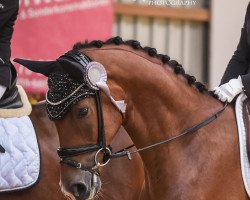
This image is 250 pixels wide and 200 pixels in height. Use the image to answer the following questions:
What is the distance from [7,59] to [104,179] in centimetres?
83

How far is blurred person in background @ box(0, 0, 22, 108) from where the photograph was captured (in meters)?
3.94

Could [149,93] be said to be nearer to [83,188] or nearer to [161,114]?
[161,114]

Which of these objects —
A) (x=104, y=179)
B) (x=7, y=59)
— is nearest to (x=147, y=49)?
(x=104, y=179)

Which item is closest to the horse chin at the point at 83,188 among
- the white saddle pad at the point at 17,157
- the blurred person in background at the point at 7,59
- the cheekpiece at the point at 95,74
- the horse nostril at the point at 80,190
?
the horse nostril at the point at 80,190

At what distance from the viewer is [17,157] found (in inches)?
156

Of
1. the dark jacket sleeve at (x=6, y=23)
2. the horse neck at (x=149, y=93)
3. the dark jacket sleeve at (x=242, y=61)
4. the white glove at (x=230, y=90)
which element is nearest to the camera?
the horse neck at (x=149, y=93)

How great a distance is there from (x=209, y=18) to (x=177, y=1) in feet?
1.16

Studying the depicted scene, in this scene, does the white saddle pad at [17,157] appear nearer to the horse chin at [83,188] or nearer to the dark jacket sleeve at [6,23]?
the dark jacket sleeve at [6,23]

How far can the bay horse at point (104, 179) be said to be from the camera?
3.94m

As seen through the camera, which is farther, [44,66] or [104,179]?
[104,179]

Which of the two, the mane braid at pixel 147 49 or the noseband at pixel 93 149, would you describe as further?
the mane braid at pixel 147 49

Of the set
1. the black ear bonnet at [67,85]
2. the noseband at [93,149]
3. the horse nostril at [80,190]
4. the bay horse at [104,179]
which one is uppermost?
the black ear bonnet at [67,85]

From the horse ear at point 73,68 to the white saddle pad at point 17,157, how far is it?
943 millimetres

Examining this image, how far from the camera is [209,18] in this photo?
6887 mm
